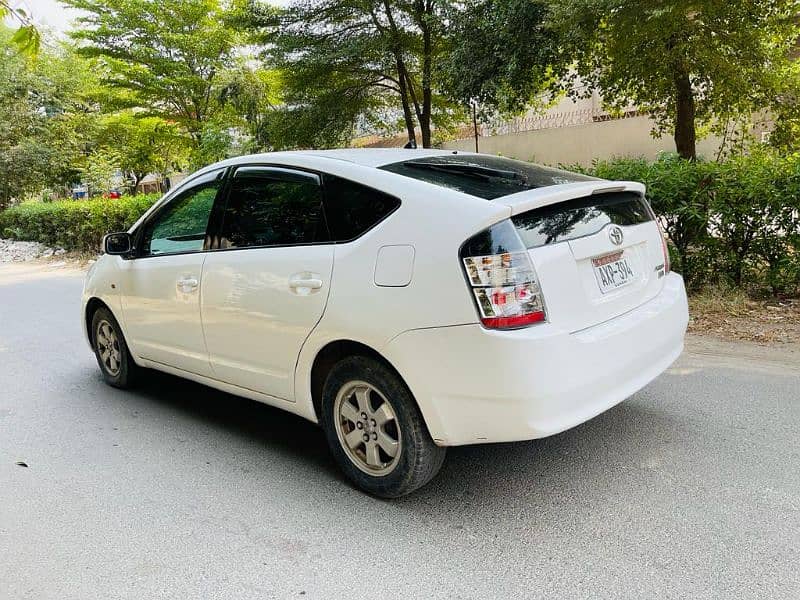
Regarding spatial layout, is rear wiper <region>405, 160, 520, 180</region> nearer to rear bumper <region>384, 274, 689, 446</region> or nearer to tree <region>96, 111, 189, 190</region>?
rear bumper <region>384, 274, 689, 446</region>

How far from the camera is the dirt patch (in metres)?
5.19

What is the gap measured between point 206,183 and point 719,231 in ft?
14.4

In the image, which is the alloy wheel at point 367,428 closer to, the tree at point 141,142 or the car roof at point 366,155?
the car roof at point 366,155

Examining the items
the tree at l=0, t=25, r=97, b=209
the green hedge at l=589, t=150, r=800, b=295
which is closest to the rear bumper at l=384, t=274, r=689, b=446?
the green hedge at l=589, t=150, r=800, b=295

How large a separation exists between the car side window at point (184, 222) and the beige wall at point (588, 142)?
17173 millimetres

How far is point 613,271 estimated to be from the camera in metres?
3.04

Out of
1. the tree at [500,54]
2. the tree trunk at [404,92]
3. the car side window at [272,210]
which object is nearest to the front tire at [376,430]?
the car side window at [272,210]

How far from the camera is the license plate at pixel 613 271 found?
2.95 m

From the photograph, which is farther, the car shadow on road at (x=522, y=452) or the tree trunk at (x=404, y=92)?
the tree trunk at (x=404, y=92)

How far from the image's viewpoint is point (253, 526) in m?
2.99

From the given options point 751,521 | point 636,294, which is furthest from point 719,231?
point 751,521

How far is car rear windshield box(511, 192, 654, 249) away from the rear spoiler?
1.0 inches

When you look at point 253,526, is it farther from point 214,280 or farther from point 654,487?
point 654,487

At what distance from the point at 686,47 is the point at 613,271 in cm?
816
